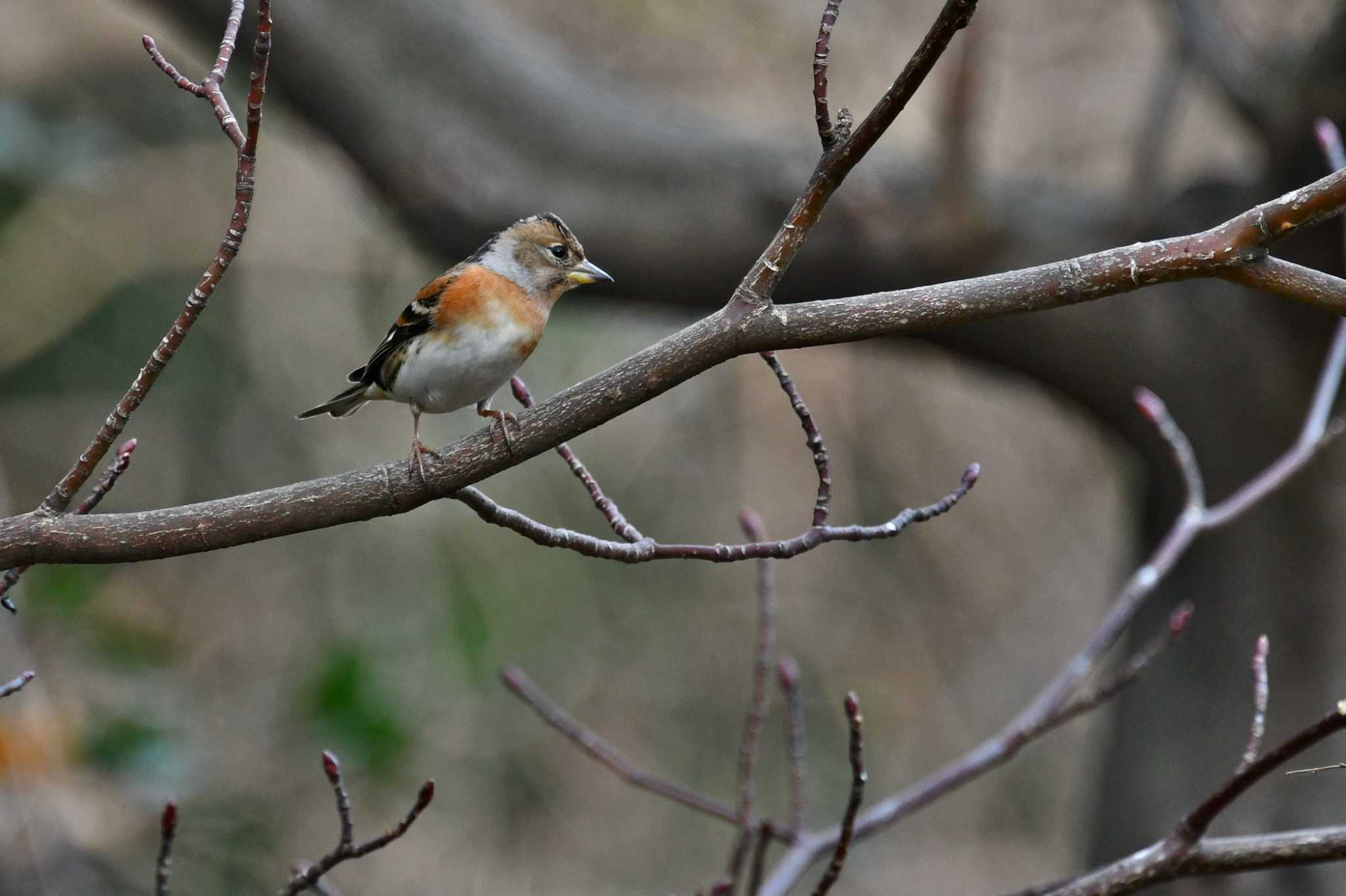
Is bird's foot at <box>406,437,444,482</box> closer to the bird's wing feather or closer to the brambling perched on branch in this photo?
the brambling perched on branch

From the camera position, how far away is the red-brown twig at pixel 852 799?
192cm

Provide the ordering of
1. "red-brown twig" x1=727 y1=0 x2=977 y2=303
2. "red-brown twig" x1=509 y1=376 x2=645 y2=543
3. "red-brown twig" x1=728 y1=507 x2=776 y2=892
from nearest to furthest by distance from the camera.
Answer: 1. "red-brown twig" x1=727 y1=0 x2=977 y2=303
2. "red-brown twig" x1=509 y1=376 x2=645 y2=543
3. "red-brown twig" x1=728 y1=507 x2=776 y2=892

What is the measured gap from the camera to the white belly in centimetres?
299

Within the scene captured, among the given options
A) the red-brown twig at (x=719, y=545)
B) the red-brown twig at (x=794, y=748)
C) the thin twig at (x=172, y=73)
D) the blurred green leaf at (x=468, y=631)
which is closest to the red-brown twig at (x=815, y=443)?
the red-brown twig at (x=719, y=545)

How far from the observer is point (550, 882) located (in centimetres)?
750

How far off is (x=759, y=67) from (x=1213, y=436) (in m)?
3.64

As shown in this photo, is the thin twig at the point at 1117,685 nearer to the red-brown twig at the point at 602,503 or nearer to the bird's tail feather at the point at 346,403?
the red-brown twig at the point at 602,503

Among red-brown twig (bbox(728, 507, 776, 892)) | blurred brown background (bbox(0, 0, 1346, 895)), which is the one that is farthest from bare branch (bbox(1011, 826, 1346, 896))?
blurred brown background (bbox(0, 0, 1346, 895))

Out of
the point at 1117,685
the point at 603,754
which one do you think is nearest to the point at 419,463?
the point at 603,754

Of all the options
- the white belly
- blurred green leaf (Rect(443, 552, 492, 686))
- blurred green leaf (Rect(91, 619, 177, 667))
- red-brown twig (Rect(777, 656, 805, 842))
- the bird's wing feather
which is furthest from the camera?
blurred green leaf (Rect(443, 552, 492, 686))

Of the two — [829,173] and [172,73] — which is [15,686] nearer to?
[172,73]

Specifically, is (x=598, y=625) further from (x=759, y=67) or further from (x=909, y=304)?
(x=909, y=304)

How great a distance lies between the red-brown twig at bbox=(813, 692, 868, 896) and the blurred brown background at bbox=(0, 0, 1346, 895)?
2.21 m

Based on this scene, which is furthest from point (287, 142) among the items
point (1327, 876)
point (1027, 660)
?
point (1327, 876)
